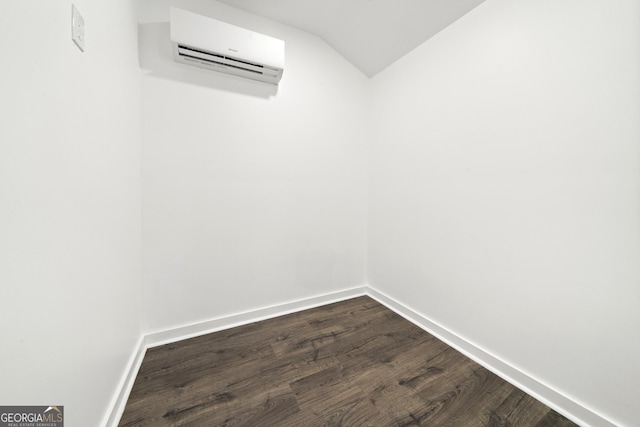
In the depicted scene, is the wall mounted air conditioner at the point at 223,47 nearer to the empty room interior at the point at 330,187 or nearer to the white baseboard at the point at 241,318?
the empty room interior at the point at 330,187

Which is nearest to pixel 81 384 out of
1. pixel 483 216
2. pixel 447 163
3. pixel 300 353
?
pixel 300 353

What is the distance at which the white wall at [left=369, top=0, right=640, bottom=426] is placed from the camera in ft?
3.52

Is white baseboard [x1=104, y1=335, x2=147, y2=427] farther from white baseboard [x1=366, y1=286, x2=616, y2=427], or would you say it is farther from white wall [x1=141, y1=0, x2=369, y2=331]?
white baseboard [x1=366, y1=286, x2=616, y2=427]

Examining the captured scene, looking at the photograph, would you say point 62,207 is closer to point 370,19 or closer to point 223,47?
point 223,47

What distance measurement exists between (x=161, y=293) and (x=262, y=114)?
167 centimetres

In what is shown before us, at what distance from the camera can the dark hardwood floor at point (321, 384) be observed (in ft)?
3.90

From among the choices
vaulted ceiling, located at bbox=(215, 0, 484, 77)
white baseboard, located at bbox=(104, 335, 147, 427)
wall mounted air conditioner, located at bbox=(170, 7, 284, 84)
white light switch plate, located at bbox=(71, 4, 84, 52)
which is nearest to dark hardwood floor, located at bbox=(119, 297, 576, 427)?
white baseboard, located at bbox=(104, 335, 147, 427)

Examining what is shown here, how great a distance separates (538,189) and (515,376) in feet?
3.84

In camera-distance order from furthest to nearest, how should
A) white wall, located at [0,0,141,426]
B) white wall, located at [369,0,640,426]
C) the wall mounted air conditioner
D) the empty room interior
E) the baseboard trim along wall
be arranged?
the wall mounted air conditioner, the baseboard trim along wall, white wall, located at [369,0,640,426], the empty room interior, white wall, located at [0,0,141,426]

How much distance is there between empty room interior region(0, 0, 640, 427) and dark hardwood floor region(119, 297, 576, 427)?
0.13 meters

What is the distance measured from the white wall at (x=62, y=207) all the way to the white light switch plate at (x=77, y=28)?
0.02 m

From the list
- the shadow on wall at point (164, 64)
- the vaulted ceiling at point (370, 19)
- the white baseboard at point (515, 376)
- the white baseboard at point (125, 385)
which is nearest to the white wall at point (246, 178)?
the shadow on wall at point (164, 64)

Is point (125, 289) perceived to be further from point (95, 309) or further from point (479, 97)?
point (479, 97)

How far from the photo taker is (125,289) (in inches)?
53.2
